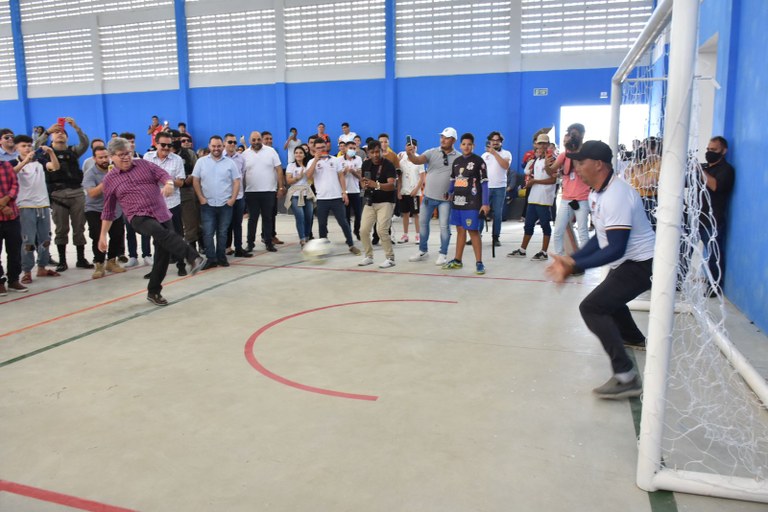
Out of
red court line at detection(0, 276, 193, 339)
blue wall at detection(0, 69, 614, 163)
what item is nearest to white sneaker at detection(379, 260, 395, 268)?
red court line at detection(0, 276, 193, 339)

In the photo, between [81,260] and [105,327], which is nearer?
[105,327]

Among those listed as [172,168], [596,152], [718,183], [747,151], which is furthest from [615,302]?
[172,168]

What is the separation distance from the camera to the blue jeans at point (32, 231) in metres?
7.35

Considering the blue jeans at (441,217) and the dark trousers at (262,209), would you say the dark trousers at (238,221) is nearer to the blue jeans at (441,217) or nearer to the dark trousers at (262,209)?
the dark trousers at (262,209)

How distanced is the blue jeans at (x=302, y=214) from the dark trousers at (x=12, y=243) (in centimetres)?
399

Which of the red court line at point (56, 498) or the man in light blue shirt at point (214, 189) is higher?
the man in light blue shirt at point (214, 189)

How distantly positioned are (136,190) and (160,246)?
0.63 m

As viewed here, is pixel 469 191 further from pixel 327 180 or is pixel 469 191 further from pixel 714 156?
pixel 714 156

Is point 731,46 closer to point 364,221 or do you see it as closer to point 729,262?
point 729,262

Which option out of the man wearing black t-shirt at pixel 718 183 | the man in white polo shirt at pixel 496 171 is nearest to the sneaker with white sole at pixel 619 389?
the man wearing black t-shirt at pixel 718 183

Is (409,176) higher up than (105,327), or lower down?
higher up

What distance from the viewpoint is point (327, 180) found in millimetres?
8836

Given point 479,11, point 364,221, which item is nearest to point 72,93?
point 479,11

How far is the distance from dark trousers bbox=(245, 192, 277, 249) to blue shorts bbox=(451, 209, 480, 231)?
3165 mm
